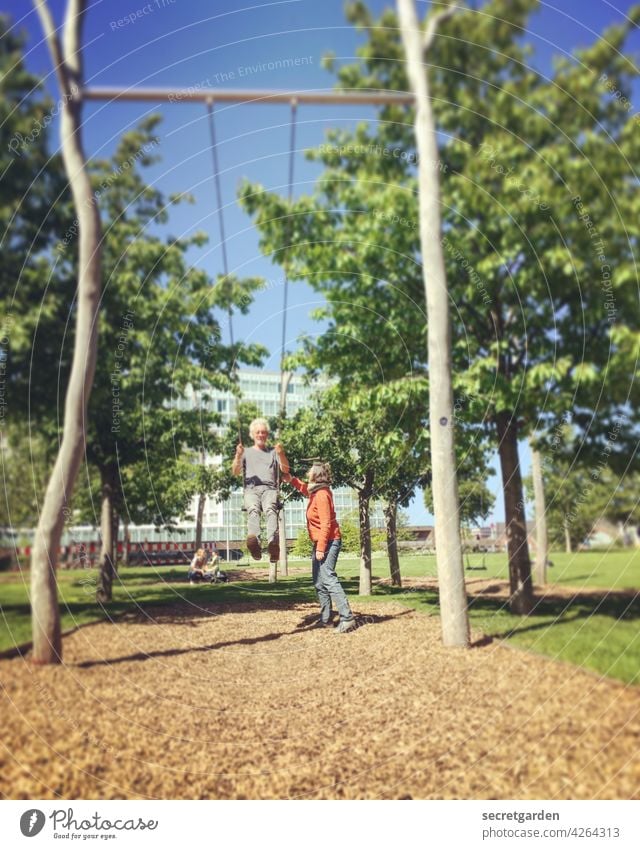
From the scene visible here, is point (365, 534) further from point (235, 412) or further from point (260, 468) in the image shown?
point (235, 412)

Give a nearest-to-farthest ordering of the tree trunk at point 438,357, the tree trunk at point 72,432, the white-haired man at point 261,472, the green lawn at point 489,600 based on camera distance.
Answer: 1. the tree trunk at point 72,432
2. the green lawn at point 489,600
3. the white-haired man at point 261,472
4. the tree trunk at point 438,357

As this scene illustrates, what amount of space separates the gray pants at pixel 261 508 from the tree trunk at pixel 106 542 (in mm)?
951

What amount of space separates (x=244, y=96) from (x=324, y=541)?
11.2 feet

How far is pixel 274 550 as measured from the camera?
387 cm

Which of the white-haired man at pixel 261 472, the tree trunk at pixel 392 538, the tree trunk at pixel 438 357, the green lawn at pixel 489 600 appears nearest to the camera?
the green lawn at pixel 489 600

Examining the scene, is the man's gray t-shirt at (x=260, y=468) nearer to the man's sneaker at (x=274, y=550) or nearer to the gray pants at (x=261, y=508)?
the gray pants at (x=261, y=508)

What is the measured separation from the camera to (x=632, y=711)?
3.48 meters

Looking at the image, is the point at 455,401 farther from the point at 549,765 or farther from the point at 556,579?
the point at 549,765

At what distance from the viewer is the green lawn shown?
12.1 ft

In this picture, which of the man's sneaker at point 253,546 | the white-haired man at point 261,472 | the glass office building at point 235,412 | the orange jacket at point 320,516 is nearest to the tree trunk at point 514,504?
the glass office building at point 235,412

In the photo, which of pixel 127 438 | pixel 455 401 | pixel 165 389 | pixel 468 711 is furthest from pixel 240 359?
pixel 468 711

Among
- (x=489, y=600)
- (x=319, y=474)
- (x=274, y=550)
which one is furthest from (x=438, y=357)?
(x=489, y=600)

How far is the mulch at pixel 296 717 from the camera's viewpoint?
3.22 meters

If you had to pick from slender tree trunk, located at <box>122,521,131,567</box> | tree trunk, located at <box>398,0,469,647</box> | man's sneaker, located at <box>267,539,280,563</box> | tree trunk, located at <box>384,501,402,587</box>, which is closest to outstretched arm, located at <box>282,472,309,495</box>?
man's sneaker, located at <box>267,539,280,563</box>
